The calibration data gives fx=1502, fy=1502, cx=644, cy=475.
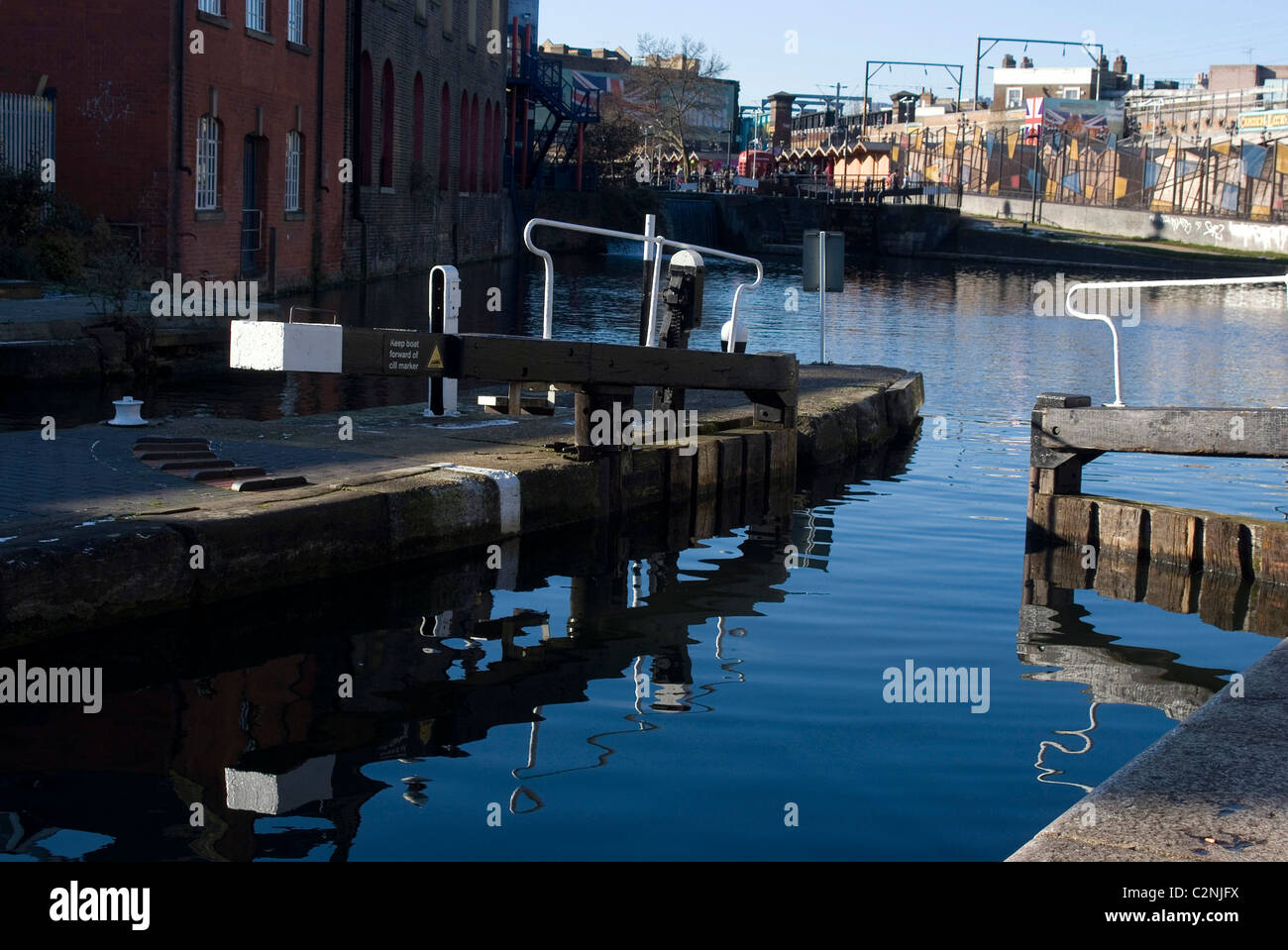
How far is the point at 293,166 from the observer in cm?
2566

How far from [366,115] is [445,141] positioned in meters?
7.71

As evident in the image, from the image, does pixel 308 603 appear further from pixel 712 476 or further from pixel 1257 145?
pixel 1257 145

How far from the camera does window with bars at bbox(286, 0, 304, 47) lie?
79.9 feet

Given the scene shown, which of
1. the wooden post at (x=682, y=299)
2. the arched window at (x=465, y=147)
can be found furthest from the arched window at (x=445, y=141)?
the wooden post at (x=682, y=299)

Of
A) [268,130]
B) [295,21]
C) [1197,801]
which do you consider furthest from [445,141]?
[1197,801]

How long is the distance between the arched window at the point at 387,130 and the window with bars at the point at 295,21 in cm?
630

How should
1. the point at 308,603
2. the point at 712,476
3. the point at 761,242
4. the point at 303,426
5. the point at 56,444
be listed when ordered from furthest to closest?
the point at 761,242 → the point at 712,476 → the point at 303,426 → the point at 56,444 → the point at 308,603

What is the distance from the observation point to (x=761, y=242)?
6347 cm

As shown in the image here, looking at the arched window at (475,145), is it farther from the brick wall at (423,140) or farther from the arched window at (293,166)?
the arched window at (293,166)

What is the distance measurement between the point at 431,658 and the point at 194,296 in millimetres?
13050

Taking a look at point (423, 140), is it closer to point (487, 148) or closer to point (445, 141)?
point (445, 141)

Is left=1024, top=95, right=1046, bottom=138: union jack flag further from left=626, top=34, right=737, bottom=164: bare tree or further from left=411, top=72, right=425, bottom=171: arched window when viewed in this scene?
left=411, top=72, right=425, bottom=171: arched window

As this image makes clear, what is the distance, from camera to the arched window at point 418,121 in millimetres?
34312

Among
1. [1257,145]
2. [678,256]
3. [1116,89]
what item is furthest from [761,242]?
[1116,89]
